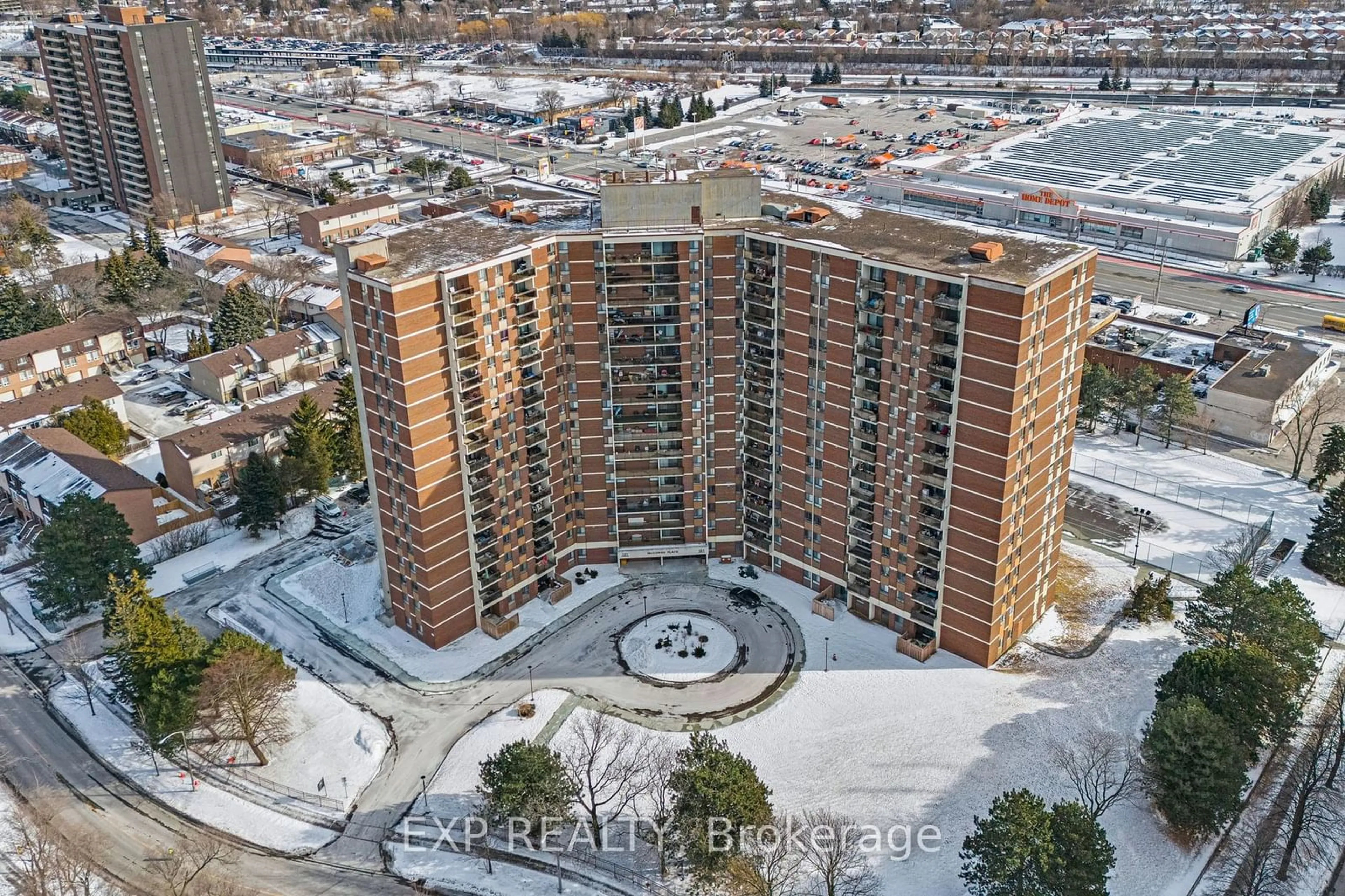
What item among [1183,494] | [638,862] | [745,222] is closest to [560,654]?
[638,862]

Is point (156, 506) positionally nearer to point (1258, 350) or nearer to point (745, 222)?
point (745, 222)

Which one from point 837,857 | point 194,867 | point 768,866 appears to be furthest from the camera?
point 194,867

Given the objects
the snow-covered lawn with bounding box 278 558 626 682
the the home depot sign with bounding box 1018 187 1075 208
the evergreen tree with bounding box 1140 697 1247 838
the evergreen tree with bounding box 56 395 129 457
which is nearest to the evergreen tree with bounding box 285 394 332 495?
the snow-covered lawn with bounding box 278 558 626 682

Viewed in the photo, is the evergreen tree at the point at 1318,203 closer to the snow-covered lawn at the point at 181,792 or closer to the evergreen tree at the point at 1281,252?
the evergreen tree at the point at 1281,252

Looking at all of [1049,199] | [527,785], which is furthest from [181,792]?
[1049,199]

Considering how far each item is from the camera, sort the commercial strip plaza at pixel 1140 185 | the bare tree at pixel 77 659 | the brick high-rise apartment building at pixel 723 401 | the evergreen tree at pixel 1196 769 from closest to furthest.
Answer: the evergreen tree at pixel 1196 769
the brick high-rise apartment building at pixel 723 401
the bare tree at pixel 77 659
the commercial strip plaza at pixel 1140 185

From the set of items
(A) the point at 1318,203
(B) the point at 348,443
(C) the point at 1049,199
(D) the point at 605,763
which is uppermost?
(C) the point at 1049,199

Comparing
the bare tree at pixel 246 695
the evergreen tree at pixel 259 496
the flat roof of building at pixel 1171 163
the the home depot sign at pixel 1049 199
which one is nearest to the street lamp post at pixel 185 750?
the bare tree at pixel 246 695

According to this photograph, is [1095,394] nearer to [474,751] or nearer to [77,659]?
[474,751]
